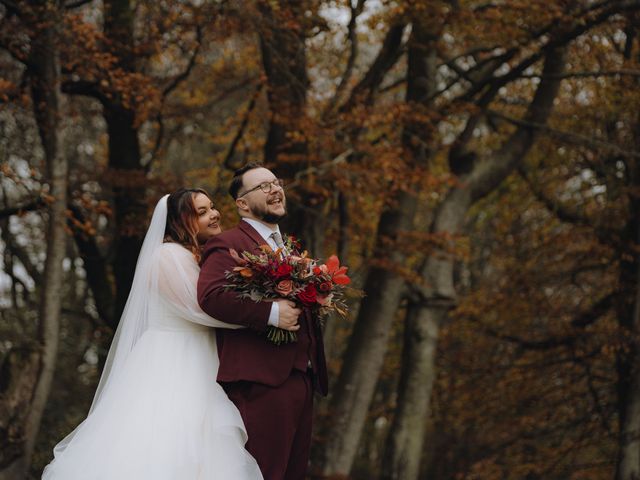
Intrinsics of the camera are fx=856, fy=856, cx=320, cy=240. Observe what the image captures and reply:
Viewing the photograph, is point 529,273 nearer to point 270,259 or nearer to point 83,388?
point 83,388

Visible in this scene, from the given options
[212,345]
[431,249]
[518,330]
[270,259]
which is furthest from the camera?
[518,330]

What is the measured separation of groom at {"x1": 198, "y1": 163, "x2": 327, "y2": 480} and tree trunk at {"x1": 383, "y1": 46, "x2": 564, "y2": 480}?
679 centimetres

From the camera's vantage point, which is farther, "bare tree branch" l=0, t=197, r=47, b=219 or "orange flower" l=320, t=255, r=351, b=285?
"bare tree branch" l=0, t=197, r=47, b=219

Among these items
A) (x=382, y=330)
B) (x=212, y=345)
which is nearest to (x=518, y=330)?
(x=382, y=330)

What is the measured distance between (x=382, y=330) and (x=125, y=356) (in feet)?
21.6

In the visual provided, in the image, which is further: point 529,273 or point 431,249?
point 529,273

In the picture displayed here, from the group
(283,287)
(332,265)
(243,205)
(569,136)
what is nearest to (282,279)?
(283,287)

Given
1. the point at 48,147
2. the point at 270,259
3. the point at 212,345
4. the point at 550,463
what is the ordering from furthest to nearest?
the point at 550,463 < the point at 48,147 < the point at 212,345 < the point at 270,259

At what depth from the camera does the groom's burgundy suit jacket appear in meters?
4.27

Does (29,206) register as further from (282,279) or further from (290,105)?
(282,279)

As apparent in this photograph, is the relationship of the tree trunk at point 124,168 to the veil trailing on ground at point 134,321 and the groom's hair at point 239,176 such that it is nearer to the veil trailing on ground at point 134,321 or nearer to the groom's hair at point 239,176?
the veil trailing on ground at point 134,321

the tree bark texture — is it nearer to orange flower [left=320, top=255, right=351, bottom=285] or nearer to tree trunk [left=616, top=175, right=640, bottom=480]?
tree trunk [left=616, top=175, right=640, bottom=480]

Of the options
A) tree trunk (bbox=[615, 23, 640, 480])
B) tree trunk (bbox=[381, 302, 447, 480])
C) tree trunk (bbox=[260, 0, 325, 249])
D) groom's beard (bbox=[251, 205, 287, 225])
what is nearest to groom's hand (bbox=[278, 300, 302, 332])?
groom's beard (bbox=[251, 205, 287, 225])

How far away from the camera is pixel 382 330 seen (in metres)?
11.1
